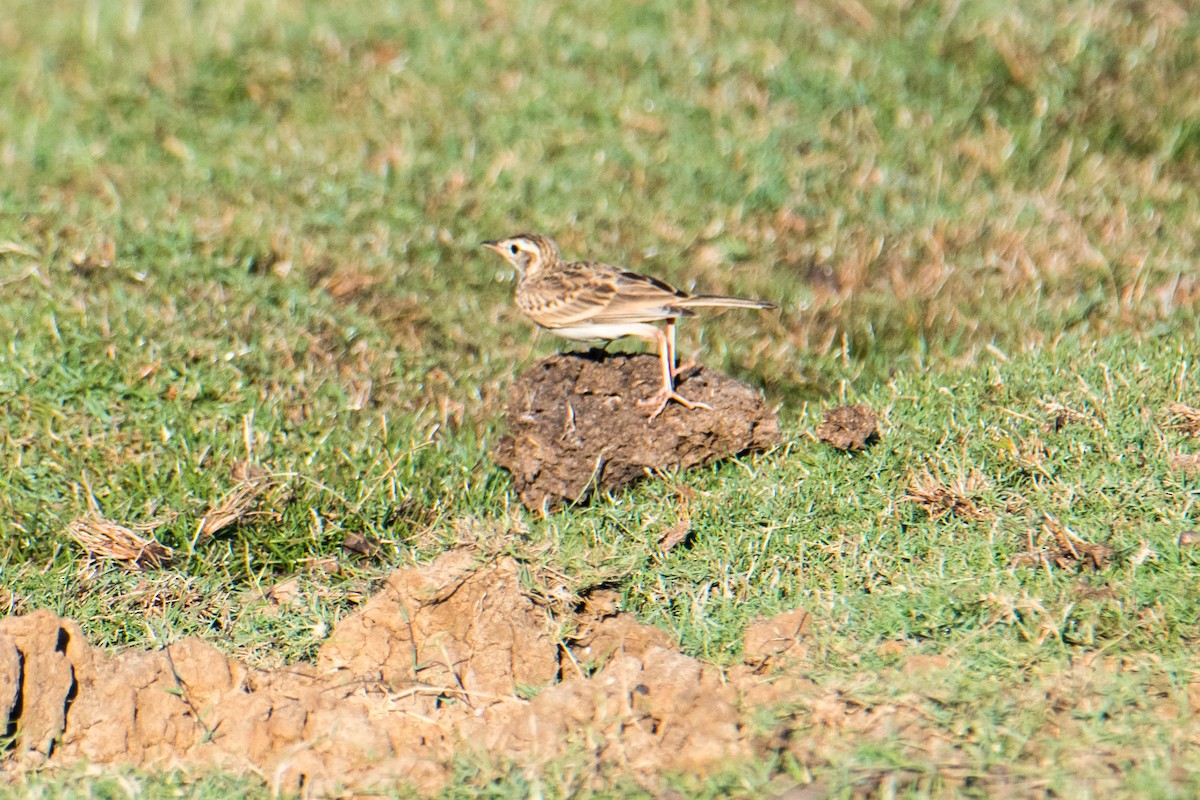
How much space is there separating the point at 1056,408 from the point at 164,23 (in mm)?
7975

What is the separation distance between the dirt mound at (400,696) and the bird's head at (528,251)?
215 centimetres

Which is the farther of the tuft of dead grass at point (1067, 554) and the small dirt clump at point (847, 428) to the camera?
the small dirt clump at point (847, 428)

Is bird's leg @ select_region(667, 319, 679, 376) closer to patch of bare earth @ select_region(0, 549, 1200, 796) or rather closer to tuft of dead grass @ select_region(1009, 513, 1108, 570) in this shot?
patch of bare earth @ select_region(0, 549, 1200, 796)

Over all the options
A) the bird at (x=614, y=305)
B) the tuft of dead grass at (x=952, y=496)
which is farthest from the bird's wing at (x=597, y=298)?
the tuft of dead grass at (x=952, y=496)

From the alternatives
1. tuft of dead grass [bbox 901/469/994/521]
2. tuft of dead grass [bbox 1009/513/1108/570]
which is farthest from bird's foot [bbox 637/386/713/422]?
tuft of dead grass [bbox 1009/513/1108/570]

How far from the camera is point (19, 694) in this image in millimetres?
4957

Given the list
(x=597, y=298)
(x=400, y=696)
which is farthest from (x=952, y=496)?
(x=400, y=696)

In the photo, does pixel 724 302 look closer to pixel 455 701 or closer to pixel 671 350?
pixel 671 350

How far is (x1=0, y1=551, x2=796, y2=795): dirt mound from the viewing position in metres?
4.52

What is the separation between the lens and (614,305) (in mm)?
6656

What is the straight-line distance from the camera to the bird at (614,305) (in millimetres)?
6410

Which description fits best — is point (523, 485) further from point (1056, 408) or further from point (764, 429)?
point (1056, 408)

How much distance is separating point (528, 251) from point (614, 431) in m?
1.35

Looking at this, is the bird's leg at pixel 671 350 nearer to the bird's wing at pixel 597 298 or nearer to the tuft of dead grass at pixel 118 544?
the bird's wing at pixel 597 298
